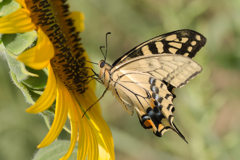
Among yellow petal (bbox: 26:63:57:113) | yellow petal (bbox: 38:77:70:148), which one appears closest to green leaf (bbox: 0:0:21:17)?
yellow petal (bbox: 26:63:57:113)

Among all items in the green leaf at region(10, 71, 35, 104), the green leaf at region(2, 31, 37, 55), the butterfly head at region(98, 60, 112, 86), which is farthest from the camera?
the butterfly head at region(98, 60, 112, 86)

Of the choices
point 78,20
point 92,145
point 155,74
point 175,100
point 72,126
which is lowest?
point 175,100

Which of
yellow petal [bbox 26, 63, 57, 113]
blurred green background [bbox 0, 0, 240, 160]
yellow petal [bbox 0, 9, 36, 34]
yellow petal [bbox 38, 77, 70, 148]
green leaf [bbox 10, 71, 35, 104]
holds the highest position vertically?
yellow petal [bbox 0, 9, 36, 34]

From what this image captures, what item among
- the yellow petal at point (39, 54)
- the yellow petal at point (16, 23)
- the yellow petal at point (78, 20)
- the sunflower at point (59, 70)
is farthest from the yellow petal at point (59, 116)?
the yellow petal at point (78, 20)

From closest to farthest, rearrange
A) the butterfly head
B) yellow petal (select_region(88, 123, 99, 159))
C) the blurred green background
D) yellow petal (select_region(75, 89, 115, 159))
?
1. yellow petal (select_region(88, 123, 99, 159))
2. yellow petal (select_region(75, 89, 115, 159))
3. the butterfly head
4. the blurred green background

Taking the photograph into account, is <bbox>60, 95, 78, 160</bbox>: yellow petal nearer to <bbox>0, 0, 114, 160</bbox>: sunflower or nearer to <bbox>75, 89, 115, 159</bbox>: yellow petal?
<bbox>0, 0, 114, 160</bbox>: sunflower

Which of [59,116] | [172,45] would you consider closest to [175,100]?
[172,45]

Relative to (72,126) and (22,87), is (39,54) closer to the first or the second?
(22,87)
